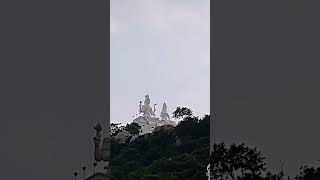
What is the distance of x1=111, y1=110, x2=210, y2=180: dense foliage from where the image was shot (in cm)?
1216

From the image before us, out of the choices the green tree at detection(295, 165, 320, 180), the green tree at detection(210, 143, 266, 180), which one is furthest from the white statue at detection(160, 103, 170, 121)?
the green tree at detection(295, 165, 320, 180)

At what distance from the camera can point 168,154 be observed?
1351 centimetres

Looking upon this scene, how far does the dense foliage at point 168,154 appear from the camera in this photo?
12156mm

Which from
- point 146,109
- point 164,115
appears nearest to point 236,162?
point 164,115

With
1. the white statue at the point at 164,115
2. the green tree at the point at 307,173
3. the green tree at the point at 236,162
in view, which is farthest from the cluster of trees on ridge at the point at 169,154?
the white statue at the point at 164,115

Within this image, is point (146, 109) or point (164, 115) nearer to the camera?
point (164, 115)

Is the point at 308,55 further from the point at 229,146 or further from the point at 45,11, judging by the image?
the point at 45,11

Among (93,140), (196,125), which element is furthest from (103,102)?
(196,125)

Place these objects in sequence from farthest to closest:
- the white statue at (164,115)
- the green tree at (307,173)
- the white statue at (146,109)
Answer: the white statue at (146,109) < the white statue at (164,115) < the green tree at (307,173)

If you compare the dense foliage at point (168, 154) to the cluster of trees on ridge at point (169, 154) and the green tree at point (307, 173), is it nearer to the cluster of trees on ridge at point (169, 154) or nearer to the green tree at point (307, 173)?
the cluster of trees on ridge at point (169, 154)

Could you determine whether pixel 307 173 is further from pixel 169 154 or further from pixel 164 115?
pixel 164 115

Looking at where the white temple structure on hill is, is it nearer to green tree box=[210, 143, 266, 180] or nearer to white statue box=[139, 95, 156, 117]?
white statue box=[139, 95, 156, 117]

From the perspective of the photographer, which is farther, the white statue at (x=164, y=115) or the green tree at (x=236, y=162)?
the white statue at (x=164, y=115)

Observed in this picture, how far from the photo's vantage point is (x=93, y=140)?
6742 millimetres
